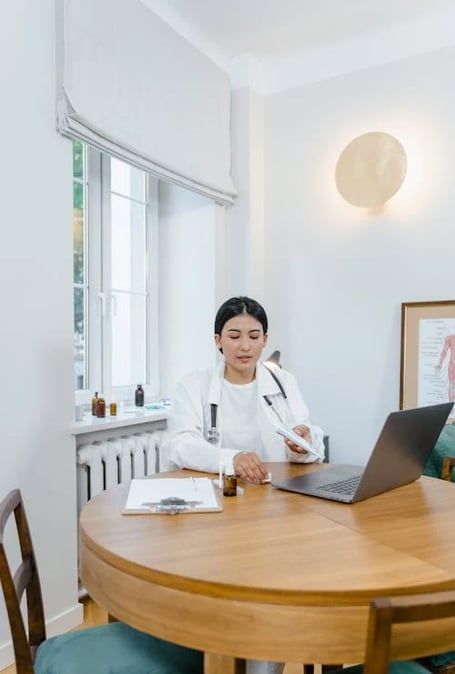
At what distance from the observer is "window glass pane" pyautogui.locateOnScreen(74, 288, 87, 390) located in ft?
8.91

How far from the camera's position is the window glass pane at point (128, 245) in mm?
2955

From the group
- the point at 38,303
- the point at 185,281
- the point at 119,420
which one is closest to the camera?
the point at 38,303

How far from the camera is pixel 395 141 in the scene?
2750 mm

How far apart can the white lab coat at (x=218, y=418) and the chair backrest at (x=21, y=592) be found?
584 millimetres

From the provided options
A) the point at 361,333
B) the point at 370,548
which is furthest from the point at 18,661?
the point at 361,333

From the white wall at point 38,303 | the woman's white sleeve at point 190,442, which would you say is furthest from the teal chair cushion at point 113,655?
the white wall at point 38,303

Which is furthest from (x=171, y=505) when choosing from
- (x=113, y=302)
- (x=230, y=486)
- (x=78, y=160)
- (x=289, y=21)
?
(x=289, y=21)

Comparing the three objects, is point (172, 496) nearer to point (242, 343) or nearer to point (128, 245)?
point (242, 343)

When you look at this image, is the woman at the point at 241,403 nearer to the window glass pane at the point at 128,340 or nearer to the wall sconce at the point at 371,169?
the window glass pane at the point at 128,340

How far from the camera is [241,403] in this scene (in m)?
1.96

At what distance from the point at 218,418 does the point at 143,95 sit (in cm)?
158

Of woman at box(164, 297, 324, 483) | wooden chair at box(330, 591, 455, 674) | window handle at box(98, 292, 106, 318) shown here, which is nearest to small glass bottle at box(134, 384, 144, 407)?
window handle at box(98, 292, 106, 318)

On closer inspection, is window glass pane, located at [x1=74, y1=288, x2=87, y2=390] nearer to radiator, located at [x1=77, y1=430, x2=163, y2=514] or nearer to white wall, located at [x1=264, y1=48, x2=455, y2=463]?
radiator, located at [x1=77, y1=430, x2=163, y2=514]

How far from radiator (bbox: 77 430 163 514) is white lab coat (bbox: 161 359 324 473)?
1.83 feet
